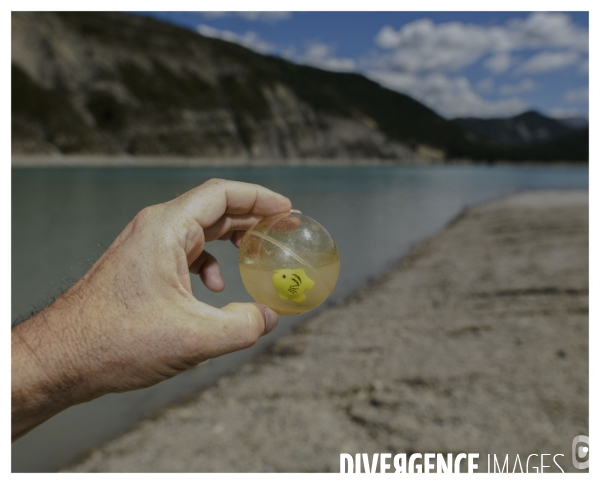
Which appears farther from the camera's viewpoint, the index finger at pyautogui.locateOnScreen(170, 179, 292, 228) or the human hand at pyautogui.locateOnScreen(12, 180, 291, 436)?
the index finger at pyautogui.locateOnScreen(170, 179, 292, 228)

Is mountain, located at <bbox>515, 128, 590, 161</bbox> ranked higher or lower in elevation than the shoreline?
higher

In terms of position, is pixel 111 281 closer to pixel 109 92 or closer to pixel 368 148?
pixel 109 92

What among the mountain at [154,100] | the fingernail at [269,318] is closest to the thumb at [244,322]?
the fingernail at [269,318]

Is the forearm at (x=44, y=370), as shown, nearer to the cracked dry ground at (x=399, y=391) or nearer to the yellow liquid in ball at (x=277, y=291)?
the yellow liquid in ball at (x=277, y=291)

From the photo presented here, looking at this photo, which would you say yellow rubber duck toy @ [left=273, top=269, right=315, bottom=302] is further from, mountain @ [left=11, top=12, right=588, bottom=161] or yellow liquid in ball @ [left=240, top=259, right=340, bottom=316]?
mountain @ [left=11, top=12, right=588, bottom=161]

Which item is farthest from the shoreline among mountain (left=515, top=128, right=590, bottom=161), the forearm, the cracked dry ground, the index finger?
mountain (left=515, top=128, right=590, bottom=161)

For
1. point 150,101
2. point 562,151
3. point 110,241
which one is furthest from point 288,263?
point 562,151

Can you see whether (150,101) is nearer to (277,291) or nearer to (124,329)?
(277,291)

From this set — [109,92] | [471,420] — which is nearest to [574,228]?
[471,420]
